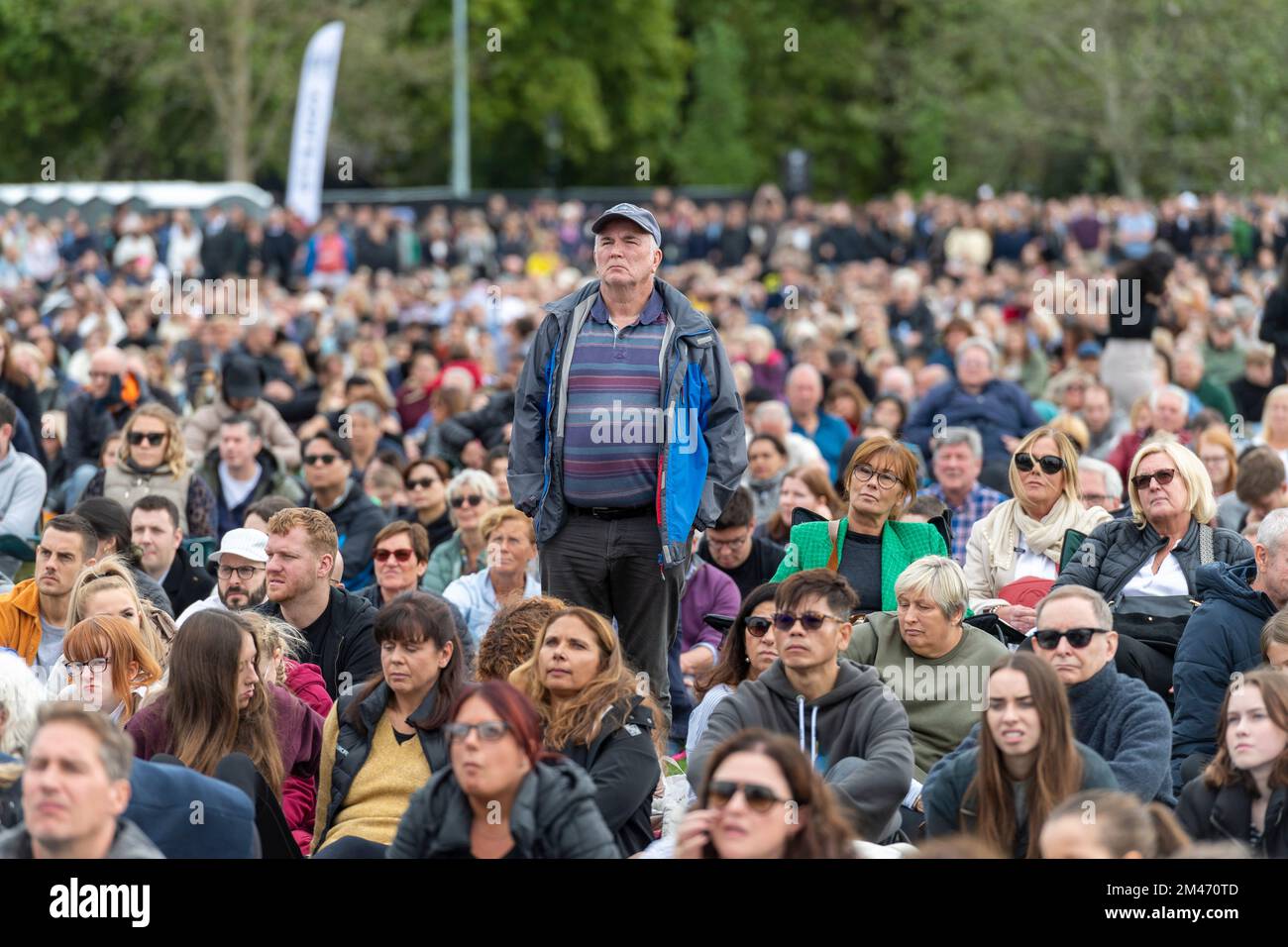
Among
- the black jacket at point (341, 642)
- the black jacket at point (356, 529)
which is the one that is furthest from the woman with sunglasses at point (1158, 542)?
the black jacket at point (356, 529)

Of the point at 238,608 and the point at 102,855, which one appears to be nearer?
the point at 102,855

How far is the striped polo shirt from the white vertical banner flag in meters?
24.2

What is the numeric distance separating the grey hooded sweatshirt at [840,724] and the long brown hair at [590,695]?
0.90 feet

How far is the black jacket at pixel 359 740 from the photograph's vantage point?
6.36 m

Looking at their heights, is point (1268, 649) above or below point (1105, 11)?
below

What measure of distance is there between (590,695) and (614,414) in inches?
45.4

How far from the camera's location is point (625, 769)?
6.10 meters

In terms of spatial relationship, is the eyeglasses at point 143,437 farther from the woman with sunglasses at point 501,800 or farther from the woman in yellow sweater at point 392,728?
the woman with sunglasses at point 501,800

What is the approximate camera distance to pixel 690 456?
275 inches

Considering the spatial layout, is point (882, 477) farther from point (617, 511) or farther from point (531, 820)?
point (531, 820)

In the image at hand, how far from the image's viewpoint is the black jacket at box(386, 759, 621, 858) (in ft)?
17.5
